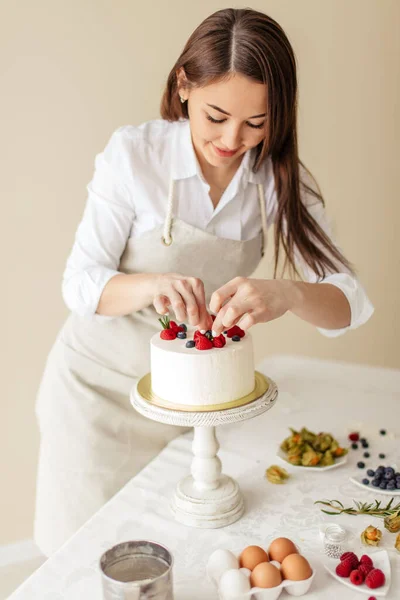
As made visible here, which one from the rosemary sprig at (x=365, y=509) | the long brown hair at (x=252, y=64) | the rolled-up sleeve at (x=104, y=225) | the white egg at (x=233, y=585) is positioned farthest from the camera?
the rolled-up sleeve at (x=104, y=225)

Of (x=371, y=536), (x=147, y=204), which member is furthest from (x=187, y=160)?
(x=371, y=536)

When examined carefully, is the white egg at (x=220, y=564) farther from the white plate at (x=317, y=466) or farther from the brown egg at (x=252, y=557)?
the white plate at (x=317, y=466)

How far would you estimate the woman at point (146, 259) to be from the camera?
1749 mm

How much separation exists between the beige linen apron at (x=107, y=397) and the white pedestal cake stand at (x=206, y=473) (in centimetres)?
34

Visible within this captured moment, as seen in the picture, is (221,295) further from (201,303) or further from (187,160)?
(187,160)

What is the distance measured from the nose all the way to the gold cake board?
0.53 metres

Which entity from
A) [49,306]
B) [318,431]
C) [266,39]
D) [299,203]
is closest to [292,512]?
[318,431]

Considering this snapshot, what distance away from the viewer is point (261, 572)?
1.20 m

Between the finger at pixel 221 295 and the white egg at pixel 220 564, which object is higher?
the finger at pixel 221 295

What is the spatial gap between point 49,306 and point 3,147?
613mm

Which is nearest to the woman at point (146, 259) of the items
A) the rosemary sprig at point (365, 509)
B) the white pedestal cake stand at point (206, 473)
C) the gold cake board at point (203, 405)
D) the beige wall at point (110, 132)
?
the gold cake board at point (203, 405)

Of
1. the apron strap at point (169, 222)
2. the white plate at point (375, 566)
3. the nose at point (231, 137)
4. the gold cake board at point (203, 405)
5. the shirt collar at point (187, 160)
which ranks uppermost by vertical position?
the nose at point (231, 137)

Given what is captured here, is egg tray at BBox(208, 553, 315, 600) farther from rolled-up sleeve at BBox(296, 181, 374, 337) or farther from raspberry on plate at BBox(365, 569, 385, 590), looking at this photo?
rolled-up sleeve at BBox(296, 181, 374, 337)

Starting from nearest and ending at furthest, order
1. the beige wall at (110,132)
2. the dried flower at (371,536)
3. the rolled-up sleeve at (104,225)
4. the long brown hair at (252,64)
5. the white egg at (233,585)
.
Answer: the white egg at (233,585) < the dried flower at (371,536) < the long brown hair at (252,64) < the rolled-up sleeve at (104,225) < the beige wall at (110,132)
